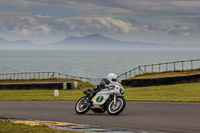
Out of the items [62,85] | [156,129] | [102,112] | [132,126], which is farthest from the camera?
[62,85]

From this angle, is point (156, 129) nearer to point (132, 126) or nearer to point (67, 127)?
point (132, 126)

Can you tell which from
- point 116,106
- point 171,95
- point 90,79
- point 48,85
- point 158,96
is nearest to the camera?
point 116,106

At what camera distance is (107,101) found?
12969 mm

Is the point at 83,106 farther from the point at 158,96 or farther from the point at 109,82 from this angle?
the point at 158,96

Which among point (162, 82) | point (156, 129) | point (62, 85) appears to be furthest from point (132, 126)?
point (62, 85)

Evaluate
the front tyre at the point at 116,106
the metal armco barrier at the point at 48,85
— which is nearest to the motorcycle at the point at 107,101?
the front tyre at the point at 116,106

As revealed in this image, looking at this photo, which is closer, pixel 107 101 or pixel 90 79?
pixel 107 101

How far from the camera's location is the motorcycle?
12.6m

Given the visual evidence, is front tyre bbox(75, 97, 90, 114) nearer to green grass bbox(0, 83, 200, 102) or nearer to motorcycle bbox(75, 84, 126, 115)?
motorcycle bbox(75, 84, 126, 115)

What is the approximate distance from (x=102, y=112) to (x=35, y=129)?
398cm

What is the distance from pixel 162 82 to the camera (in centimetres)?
Result: 3488

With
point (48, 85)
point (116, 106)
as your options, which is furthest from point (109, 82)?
point (48, 85)

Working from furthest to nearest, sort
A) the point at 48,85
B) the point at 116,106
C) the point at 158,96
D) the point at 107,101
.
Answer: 1. the point at 48,85
2. the point at 158,96
3. the point at 107,101
4. the point at 116,106

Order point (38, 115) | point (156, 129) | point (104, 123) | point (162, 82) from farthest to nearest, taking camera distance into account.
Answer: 1. point (162, 82)
2. point (38, 115)
3. point (104, 123)
4. point (156, 129)
